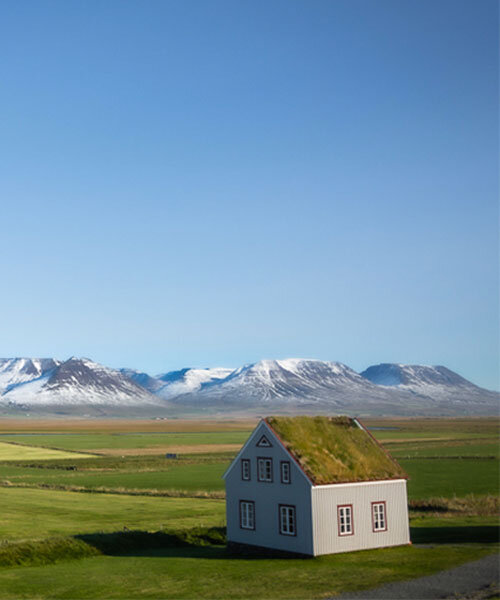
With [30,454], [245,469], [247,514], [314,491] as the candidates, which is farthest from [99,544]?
[30,454]

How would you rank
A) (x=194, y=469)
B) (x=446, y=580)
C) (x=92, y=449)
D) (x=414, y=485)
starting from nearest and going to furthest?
(x=446, y=580)
(x=414, y=485)
(x=194, y=469)
(x=92, y=449)

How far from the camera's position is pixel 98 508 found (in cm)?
7638

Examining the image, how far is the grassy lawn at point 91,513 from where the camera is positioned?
6306cm

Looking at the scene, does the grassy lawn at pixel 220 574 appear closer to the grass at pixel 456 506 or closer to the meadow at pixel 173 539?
the meadow at pixel 173 539

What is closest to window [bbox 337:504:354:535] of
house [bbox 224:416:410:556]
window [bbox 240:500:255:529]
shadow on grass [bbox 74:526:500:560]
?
house [bbox 224:416:410:556]

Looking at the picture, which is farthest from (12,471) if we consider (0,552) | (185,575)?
(185,575)

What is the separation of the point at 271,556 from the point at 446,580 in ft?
43.5

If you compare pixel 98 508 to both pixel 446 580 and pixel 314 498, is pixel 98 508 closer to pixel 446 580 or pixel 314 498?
pixel 314 498

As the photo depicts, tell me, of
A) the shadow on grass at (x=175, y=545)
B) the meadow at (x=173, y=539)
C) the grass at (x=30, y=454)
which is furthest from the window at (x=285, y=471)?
the grass at (x=30, y=454)

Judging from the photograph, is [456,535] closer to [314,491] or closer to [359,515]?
[359,515]

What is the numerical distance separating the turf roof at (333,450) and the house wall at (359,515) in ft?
1.97

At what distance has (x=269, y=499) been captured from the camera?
52.0 m

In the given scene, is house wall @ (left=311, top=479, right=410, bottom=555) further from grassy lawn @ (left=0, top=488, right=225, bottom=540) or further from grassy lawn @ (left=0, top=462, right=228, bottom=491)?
grassy lawn @ (left=0, top=462, right=228, bottom=491)

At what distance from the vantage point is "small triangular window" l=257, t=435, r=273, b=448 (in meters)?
53.2
